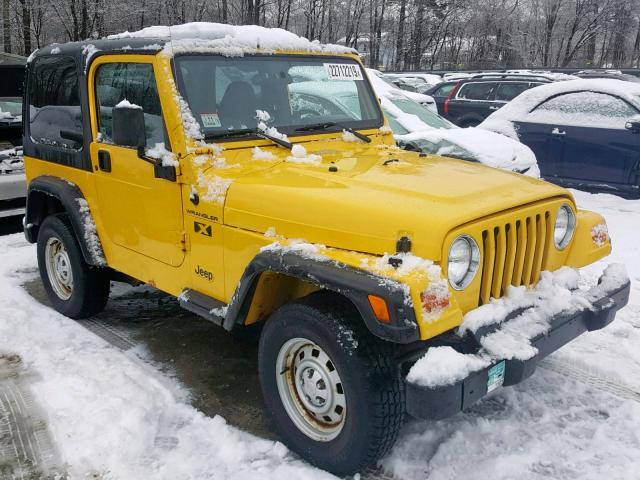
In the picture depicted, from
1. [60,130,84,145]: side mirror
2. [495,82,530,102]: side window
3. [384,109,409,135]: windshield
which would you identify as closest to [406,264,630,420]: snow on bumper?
[60,130,84,145]: side mirror

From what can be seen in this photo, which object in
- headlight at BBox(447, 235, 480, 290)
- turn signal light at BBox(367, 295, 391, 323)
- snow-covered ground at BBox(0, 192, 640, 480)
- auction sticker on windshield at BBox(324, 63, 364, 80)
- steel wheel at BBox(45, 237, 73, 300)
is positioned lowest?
snow-covered ground at BBox(0, 192, 640, 480)

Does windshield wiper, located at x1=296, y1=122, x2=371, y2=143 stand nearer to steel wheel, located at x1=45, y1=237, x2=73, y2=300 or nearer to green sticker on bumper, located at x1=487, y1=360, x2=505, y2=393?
green sticker on bumper, located at x1=487, y1=360, x2=505, y2=393

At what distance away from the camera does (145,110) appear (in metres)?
3.72

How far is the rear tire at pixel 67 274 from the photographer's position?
4.61 m

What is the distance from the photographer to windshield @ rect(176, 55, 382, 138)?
3584 mm

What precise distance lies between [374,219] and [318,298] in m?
0.48

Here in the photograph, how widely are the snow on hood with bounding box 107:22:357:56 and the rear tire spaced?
158 cm

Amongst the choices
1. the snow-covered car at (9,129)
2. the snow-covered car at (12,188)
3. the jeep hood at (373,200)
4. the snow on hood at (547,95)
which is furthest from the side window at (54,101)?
the snow on hood at (547,95)

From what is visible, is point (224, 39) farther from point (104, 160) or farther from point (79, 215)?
point (79, 215)

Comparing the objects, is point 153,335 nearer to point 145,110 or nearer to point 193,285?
point 193,285

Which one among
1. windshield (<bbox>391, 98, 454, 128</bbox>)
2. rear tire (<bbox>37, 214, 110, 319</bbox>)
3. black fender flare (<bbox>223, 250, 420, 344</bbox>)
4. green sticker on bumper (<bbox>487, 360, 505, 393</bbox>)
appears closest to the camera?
black fender flare (<bbox>223, 250, 420, 344</bbox>)

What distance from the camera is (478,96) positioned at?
12.9m

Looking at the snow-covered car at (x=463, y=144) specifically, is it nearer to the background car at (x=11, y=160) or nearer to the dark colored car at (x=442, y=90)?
the background car at (x=11, y=160)

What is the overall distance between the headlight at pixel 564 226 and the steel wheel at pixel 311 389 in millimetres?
1452
